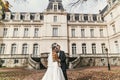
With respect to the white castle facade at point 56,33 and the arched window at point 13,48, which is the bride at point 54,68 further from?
the arched window at point 13,48

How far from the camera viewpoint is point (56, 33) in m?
32.1

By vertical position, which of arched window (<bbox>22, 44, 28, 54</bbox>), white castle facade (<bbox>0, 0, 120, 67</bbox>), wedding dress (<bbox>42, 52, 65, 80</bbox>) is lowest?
wedding dress (<bbox>42, 52, 65, 80</bbox>)

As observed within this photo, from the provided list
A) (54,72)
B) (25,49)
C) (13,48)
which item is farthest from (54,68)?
(13,48)

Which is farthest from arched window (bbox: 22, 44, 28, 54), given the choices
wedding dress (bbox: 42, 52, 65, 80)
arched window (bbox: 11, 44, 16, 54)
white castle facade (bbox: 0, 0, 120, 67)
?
wedding dress (bbox: 42, 52, 65, 80)

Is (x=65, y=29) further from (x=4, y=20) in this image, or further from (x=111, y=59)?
(x=4, y=20)

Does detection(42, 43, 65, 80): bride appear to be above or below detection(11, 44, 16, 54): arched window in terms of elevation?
below

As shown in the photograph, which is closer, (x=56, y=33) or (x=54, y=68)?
(x=54, y=68)

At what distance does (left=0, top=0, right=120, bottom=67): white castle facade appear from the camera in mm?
31125

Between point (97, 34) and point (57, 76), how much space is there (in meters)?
28.2

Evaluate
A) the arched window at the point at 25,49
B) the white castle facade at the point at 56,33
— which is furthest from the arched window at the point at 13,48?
the arched window at the point at 25,49

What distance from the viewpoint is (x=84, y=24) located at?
33.9m

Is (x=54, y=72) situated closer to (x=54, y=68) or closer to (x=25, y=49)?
(x=54, y=68)

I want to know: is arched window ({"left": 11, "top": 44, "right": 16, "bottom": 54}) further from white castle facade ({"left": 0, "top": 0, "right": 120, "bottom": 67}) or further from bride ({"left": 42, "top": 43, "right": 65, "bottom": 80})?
bride ({"left": 42, "top": 43, "right": 65, "bottom": 80})

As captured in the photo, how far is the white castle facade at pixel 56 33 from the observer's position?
31125 mm
